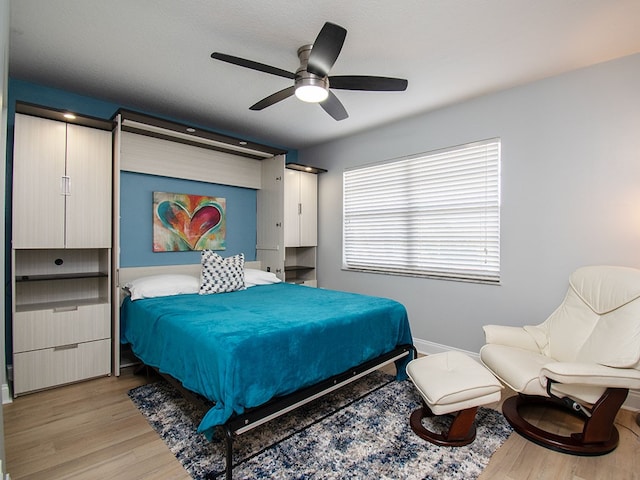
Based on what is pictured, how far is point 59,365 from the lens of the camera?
9.34 ft

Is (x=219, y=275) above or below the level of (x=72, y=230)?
below

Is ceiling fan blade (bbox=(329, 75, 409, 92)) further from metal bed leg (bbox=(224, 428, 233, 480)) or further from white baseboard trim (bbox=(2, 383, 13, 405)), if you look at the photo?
white baseboard trim (bbox=(2, 383, 13, 405))

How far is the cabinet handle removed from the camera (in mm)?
2889

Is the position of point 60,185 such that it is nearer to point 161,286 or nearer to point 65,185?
point 65,185

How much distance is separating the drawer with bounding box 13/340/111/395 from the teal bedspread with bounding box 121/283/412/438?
28 cm

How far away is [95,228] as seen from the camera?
10.0 ft

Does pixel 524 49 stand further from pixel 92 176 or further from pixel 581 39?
pixel 92 176

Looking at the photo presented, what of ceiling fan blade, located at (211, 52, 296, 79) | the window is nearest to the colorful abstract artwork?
the window

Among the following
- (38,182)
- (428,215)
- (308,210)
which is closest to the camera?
(38,182)

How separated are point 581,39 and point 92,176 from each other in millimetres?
4044

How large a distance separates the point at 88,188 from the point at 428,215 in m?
3.41

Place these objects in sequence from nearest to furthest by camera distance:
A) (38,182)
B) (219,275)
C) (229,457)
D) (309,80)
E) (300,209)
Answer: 1. (229,457)
2. (309,80)
3. (38,182)
4. (219,275)
5. (300,209)

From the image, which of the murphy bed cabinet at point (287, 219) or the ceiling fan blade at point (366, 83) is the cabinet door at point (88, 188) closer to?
the murphy bed cabinet at point (287, 219)

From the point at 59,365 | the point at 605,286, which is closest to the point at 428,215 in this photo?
the point at 605,286
